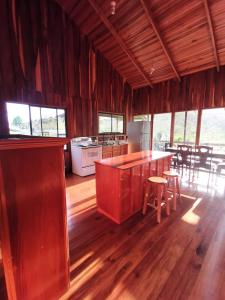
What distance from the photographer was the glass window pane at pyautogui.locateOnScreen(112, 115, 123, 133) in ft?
21.3

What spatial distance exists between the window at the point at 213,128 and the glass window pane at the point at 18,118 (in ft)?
18.3

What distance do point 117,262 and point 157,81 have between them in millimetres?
6285

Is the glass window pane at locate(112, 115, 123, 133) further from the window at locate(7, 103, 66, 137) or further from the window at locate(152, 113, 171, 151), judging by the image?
the window at locate(7, 103, 66, 137)

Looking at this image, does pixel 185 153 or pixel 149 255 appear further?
pixel 185 153

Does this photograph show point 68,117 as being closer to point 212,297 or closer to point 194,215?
point 194,215

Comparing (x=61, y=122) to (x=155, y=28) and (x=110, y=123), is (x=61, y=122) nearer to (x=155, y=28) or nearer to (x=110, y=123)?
(x=110, y=123)

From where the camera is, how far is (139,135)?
626cm

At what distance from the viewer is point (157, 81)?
20.2 feet

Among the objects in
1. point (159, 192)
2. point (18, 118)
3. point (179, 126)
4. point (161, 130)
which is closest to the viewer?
point (159, 192)

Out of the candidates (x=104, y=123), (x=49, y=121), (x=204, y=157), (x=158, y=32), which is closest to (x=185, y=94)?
(x=158, y=32)

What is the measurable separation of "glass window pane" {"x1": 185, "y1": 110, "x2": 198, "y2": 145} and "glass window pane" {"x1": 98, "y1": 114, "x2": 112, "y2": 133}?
118 inches

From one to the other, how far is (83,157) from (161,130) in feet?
12.2

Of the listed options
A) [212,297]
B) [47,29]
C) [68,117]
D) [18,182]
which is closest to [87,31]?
[47,29]

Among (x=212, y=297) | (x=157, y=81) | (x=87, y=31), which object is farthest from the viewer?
(x=157, y=81)
